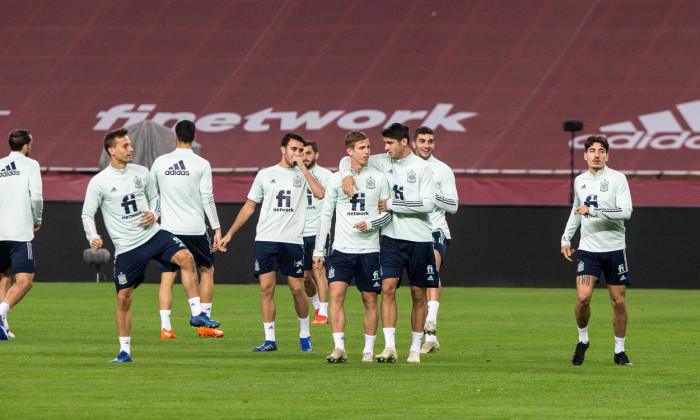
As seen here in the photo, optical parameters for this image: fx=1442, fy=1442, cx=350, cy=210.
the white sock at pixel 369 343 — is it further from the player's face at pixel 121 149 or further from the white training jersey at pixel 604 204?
the player's face at pixel 121 149

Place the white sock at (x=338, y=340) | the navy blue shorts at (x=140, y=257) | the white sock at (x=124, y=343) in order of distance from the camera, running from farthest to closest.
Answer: the white sock at (x=338, y=340) < the white sock at (x=124, y=343) < the navy blue shorts at (x=140, y=257)

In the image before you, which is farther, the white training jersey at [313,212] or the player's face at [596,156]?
the white training jersey at [313,212]

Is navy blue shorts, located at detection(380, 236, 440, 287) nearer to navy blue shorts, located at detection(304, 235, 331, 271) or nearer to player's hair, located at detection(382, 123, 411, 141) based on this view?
player's hair, located at detection(382, 123, 411, 141)

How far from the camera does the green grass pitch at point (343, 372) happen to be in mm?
10203

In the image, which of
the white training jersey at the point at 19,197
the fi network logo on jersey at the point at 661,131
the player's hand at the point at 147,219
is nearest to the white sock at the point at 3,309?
the white training jersey at the point at 19,197

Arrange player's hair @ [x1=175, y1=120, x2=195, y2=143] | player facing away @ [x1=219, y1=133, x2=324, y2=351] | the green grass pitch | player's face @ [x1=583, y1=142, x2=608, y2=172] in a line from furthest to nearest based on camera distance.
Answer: player's hair @ [x1=175, y1=120, x2=195, y2=143]
player facing away @ [x1=219, y1=133, x2=324, y2=351]
player's face @ [x1=583, y1=142, x2=608, y2=172]
the green grass pitch

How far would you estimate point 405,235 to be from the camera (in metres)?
13.4

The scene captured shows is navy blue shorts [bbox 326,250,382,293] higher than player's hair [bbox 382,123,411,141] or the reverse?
the reverse

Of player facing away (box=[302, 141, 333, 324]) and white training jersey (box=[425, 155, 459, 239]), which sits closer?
white training jersey (box=[425, 155, 459, 239])

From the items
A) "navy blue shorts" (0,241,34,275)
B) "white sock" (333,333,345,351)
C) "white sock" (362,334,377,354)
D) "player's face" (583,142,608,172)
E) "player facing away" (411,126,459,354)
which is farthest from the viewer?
"navy blue shorts" (0,241,34,275)

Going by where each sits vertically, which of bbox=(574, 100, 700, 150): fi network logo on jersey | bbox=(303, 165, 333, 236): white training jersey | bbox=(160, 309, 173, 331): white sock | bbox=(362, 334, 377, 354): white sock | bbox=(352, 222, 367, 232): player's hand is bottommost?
bbox=(362, 334, 377, 354): white sock

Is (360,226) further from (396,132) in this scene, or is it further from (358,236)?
(396,132)

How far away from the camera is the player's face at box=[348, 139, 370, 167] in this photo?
13.3m

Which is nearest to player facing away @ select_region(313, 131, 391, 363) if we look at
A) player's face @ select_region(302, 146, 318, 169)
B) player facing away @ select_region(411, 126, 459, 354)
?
player facing away @ select_region(411, 126, 459, 354)
